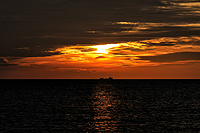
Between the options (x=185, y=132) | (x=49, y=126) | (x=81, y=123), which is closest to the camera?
(x=185, y=132)

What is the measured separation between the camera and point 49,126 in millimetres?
48062

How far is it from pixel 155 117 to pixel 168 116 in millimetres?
2901

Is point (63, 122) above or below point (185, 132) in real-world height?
above

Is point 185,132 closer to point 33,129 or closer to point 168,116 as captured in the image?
point 168,116

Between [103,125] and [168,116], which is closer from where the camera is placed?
[103,125]

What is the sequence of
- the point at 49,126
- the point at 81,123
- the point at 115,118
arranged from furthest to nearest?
the point at 115,118
the point at 81,123
the point at 49,126

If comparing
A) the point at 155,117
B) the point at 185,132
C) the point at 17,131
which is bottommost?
the point at 185,132

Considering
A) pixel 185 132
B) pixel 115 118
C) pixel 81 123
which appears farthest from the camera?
pixel 115 118

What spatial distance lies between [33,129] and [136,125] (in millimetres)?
16403

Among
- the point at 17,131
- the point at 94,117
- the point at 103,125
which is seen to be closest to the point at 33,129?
the point at 17,131

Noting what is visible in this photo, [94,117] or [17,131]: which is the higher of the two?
[94,117]

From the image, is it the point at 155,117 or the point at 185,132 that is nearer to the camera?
the point at 185,132

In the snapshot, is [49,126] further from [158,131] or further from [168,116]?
[168,116]

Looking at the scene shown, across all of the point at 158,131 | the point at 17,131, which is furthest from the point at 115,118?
the point at 17,131
